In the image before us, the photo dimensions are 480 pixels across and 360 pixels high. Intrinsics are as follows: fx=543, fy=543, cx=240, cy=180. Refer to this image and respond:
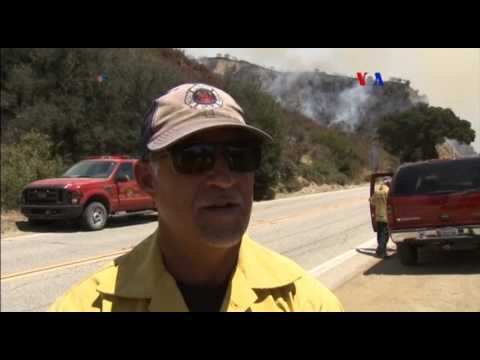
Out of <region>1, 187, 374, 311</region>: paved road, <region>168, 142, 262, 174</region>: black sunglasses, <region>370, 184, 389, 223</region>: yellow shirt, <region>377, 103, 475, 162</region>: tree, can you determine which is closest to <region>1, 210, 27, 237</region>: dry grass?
<region>1, 187, 374, 311</region>: paved road

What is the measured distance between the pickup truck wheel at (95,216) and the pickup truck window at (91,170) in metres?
0.75

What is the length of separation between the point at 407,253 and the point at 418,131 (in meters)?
0.78

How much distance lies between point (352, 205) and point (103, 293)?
198 centimetres

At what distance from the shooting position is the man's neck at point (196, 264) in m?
1.63

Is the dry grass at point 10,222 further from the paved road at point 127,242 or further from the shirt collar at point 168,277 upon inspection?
the shirt collar at point 168,277

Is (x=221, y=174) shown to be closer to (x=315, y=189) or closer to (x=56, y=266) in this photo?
(x=315, y=189)

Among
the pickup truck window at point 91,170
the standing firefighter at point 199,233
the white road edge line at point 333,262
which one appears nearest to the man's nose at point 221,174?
Result: the standing firefighter at point 199,233

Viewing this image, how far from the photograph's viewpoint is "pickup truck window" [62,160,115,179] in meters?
12.0

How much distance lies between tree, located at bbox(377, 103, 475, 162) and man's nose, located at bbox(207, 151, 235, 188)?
748mm

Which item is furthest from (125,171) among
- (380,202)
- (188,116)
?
(188,116)

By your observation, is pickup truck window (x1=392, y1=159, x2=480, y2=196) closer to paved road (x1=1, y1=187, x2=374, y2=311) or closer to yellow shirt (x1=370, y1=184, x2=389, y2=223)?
yellow shirt (x1=370, y1=184, x2=389, y2=223)
